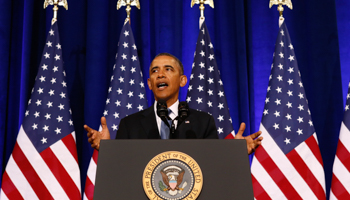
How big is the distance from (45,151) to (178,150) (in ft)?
9.04

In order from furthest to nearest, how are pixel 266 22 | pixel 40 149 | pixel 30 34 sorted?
pixel 266 22, pixel 30 34, pixel 40 149

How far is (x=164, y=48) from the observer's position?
182 inches

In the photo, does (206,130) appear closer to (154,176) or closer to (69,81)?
(154,176)

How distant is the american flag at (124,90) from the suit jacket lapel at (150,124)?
4.84ft

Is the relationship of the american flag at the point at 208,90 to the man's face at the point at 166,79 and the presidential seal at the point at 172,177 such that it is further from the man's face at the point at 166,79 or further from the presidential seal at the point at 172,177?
the presidential seal at the point at 172,177

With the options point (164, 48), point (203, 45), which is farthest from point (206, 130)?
point (164, 48)

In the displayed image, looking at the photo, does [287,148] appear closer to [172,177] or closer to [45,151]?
[45,151]

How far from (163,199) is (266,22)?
3.96 m

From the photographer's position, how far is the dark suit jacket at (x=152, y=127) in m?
2.35

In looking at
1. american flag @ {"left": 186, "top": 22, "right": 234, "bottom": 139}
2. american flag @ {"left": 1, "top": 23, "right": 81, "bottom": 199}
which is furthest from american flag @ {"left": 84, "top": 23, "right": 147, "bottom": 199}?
american flag @ {"left": 186, "top": 22, "right": 234, "bottom": 139}

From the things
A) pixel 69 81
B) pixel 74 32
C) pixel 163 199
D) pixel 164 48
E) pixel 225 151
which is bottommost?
pixel 163 199

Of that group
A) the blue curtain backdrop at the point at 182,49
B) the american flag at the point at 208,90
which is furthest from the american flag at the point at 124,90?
the american flag at the point at 208,90

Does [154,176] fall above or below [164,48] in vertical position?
below

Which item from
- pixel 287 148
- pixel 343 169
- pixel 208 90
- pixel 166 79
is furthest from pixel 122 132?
pixel 343 169
